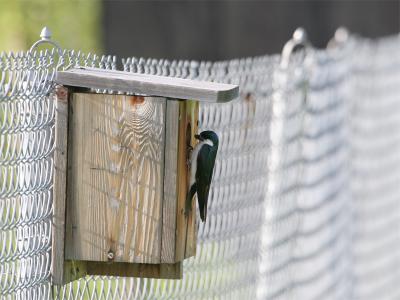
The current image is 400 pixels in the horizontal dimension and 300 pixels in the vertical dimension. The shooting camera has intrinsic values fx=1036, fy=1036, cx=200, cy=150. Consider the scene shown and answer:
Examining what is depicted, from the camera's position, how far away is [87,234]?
3.11m

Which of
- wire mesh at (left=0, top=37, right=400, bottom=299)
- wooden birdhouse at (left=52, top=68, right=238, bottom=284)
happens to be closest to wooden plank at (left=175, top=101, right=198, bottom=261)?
wooden birdhouse at (left=52, top=68, right=238, bottom=284)

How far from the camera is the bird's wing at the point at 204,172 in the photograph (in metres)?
3.17

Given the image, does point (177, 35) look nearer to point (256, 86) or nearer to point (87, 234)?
point (256, 86)

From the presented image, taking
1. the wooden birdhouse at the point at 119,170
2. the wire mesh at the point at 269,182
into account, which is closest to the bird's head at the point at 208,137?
the wooden birdhouse at the point at 119,170

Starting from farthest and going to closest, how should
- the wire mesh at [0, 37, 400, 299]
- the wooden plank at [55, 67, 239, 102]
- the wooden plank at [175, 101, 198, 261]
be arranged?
the wooden plank at [175, 101, 198, 261]
the wooden plank at [55, 67, 239, 102]
the wire mesh at [0, 37, 400, 299]

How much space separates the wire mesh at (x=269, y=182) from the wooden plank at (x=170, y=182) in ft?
1.02

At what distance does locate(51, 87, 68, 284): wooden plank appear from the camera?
3.06 meters

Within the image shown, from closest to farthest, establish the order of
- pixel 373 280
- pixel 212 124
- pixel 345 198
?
pixel 212 124, pixel 345 198, pixel 373 280

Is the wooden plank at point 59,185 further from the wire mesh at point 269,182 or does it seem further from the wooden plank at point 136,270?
the wooden plank at point 136,270

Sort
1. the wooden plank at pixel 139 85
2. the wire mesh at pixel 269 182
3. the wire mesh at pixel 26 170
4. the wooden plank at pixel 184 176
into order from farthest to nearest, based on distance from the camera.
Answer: the wooden plank at pixel 184 176
the wooden plank at pixel 139 85
the wire mesh at pixel 269 182
the wire mesh at pixel 26 170

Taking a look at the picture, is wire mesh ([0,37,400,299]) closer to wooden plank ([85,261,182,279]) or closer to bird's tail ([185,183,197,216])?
wooden plank ([85,261,182,279])

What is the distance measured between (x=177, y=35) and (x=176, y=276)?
32.2 feet

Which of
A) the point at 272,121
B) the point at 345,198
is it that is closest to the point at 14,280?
the point at 272,121

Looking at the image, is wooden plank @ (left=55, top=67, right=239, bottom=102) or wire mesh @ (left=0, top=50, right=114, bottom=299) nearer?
wire mesh @ (left=0, top=50, right=114, bottom=299)
